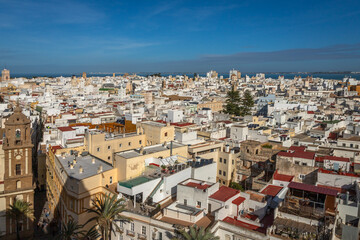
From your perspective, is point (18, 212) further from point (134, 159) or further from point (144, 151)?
point (144, 151)

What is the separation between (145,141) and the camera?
34562 mm

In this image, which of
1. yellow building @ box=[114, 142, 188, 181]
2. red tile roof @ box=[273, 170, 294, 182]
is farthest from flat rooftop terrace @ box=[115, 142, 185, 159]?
red tile roof @ box=[273, 170, 294, 182]

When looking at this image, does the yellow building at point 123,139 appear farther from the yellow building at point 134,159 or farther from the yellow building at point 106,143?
the yellow building at point 134,159

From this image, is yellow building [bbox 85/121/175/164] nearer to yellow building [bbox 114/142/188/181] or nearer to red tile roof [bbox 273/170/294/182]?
yellow building [bbox 114/142/188/181]

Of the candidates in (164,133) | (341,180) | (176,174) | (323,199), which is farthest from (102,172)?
(341,180)

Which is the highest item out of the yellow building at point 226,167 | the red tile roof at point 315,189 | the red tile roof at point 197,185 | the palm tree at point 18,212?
the red tile roof at point 197,185

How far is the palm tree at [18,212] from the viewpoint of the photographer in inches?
925

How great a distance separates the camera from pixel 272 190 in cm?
2316

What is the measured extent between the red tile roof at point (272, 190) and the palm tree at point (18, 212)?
18.7m

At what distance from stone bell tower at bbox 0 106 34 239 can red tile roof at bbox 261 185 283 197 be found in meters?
19.1

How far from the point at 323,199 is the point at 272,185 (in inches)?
162

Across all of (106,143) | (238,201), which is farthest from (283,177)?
(106,143)

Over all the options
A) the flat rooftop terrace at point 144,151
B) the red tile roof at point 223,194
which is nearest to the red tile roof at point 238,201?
the red tile roof at point 223,194

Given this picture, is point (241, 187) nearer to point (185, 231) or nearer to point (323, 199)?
point (323, 199)
